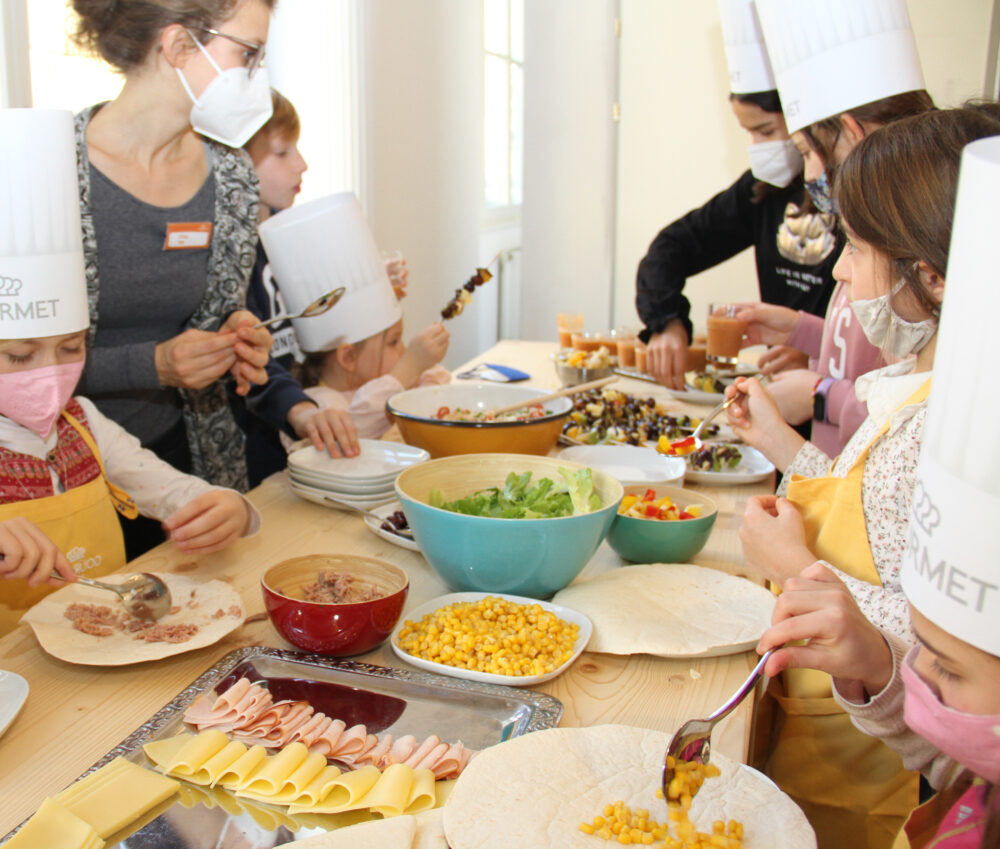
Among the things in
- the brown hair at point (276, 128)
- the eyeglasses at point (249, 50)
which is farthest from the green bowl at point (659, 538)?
the brown hair at point (276, 128)

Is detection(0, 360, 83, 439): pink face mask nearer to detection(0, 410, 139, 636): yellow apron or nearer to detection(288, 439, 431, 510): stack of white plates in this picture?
detection(0, 410, 139, 636): yellow apron

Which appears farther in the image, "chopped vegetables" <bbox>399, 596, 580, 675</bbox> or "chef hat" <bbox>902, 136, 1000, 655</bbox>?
"chopped vegetables" <bbox>399, 596, 580, 675</bbox>

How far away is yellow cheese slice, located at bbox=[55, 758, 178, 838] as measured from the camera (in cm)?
81

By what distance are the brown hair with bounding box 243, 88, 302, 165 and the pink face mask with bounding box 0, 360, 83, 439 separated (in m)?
1.23

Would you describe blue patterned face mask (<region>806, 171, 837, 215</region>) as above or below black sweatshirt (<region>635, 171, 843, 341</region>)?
above

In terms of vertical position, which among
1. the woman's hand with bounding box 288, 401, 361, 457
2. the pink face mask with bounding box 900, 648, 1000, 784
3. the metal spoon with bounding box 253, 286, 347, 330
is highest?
the metal spoon with bounding box 253, 286, 347, 330

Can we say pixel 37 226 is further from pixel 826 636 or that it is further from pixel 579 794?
pixel 826 636

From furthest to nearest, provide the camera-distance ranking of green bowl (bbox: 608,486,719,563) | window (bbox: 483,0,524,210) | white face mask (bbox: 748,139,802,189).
→ window (bbox: 483,0,524,210), white face mask (bbox: 748,139,802,189), green bowl (bbox: 608,486,719,563)

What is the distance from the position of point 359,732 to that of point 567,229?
4.70 meters

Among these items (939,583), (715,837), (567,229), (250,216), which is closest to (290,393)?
(250,216)

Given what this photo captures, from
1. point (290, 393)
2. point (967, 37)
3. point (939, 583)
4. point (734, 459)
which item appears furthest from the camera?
point (967, 37)

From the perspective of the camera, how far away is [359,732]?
96 centimetres

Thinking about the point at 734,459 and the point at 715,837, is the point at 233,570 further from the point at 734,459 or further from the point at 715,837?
the point at 734,459

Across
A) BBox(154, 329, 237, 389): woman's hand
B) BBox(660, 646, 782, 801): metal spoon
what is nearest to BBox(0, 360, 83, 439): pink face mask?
BBox(154, 329, 237, 389): woman's hand
